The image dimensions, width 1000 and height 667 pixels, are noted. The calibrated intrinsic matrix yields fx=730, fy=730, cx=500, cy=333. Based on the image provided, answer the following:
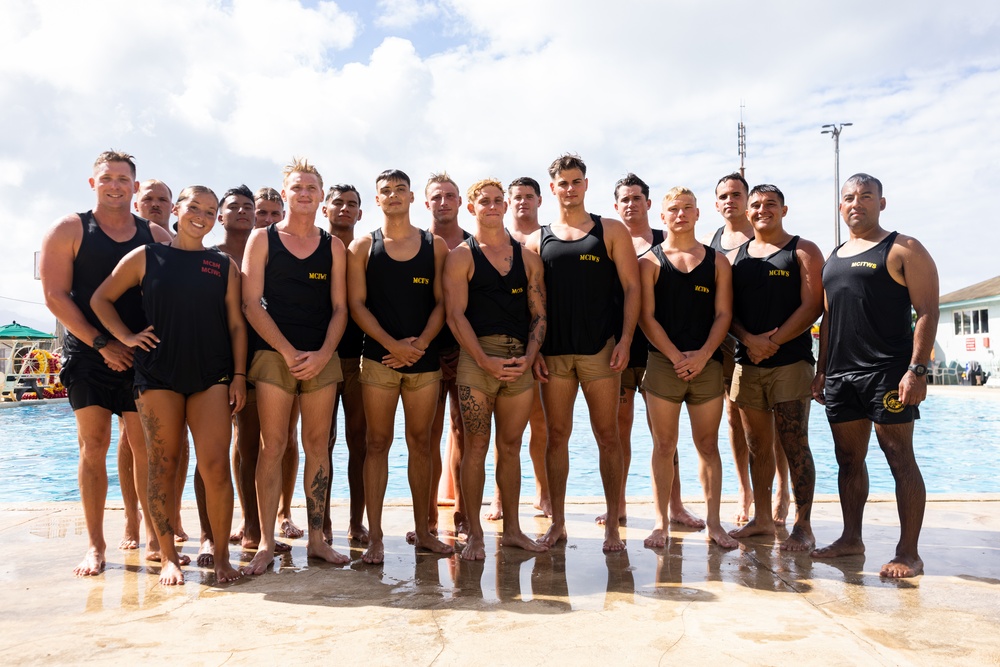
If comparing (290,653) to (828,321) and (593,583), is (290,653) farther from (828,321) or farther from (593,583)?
(828,321)

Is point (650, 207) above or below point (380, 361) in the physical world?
above

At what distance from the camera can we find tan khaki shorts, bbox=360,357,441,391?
4723mm

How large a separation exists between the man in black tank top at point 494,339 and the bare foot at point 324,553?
32.6 inches

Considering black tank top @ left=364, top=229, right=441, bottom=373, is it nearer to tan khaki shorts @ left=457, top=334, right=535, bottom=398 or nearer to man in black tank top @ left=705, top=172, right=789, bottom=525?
tan khaki shorts @ left=457, top=334, right=535, bottom=398

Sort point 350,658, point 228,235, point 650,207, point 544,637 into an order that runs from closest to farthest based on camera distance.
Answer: point 350,658 → point 544,637 → point 228,235 → point 650,207

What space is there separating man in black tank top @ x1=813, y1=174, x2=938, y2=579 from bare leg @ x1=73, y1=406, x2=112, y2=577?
4521 millimetres

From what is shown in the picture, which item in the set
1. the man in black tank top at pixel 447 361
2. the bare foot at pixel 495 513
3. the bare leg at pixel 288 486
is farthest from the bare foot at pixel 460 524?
the bare leg at pixel 288 486

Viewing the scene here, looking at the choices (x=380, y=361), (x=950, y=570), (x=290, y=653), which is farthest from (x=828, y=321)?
(x=290, y=653)

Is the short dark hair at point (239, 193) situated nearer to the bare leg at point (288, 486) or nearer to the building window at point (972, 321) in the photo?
the bare leg at point (288, 486)

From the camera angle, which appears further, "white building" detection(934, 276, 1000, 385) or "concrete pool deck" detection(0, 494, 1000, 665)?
"white building" detection(934, 276, 1000, 385)

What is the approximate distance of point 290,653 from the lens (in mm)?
3053

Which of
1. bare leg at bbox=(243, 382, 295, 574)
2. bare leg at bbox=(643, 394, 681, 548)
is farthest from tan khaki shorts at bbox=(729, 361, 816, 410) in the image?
bare leg at bbox=(243, 382, 295, 574)

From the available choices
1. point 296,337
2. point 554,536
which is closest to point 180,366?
point 296,337

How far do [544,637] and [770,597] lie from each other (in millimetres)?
1322
